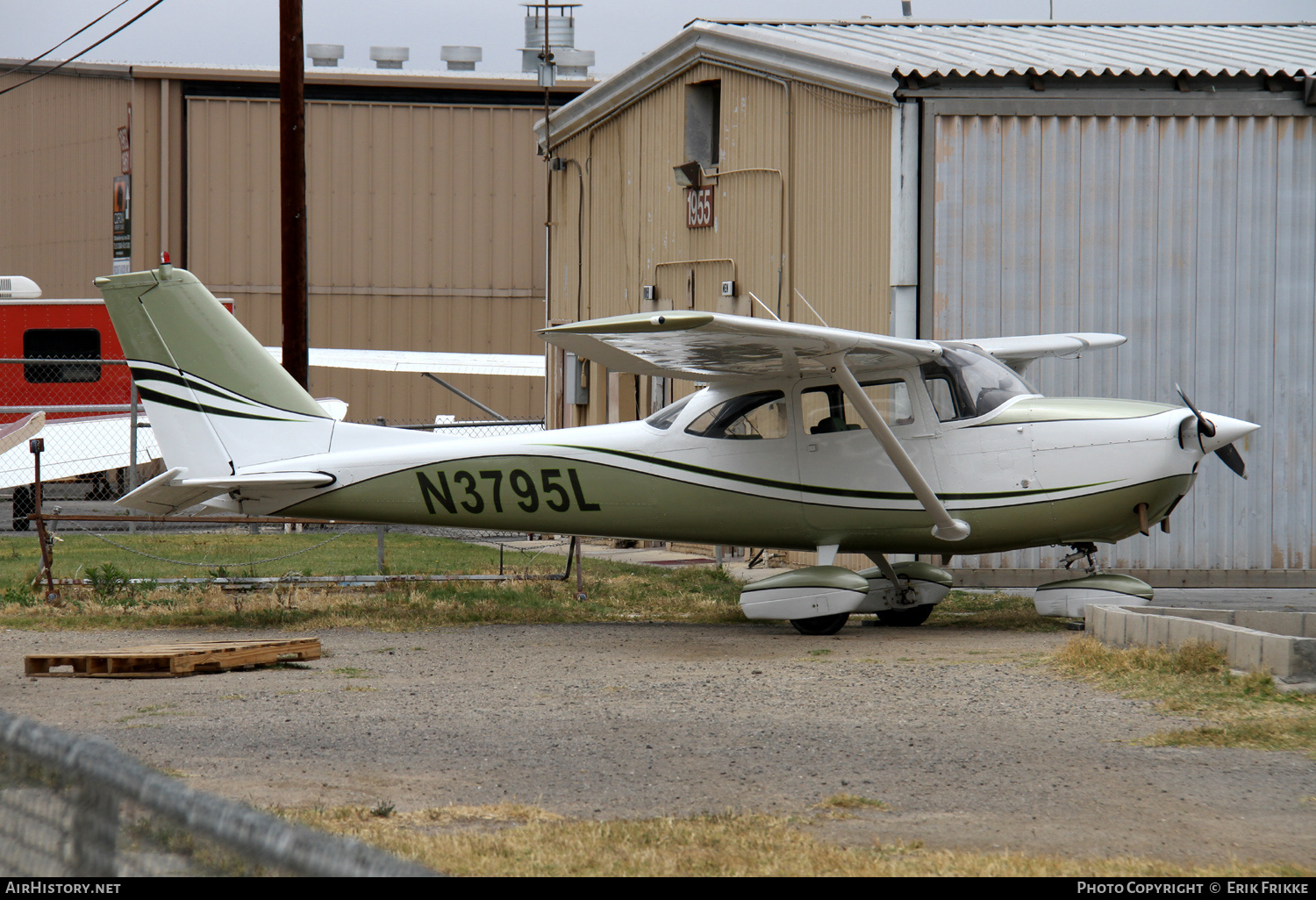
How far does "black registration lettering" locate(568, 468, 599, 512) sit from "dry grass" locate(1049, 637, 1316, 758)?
3870 mm

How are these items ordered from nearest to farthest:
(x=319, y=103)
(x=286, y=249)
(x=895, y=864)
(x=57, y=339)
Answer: (x=895, y=864), (x=286, y=249), (x=57, y=339), (x=319, y=103)

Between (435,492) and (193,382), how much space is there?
7.07 ft

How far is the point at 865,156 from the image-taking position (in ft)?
42.0

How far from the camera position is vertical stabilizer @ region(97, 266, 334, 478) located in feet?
34.7

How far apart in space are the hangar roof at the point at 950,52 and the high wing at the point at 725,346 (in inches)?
145

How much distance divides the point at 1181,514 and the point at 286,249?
30.5 ft

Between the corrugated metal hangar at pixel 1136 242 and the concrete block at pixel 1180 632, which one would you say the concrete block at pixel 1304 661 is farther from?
the corrugated metal hangar at pixel 1136 242

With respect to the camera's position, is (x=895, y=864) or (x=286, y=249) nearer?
(x=895, y=864)

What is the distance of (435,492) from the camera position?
10.5 m

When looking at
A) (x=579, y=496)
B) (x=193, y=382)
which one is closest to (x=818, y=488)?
(x=579, y=496)

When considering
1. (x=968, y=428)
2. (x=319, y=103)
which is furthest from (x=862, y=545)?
(x=319, y=103)

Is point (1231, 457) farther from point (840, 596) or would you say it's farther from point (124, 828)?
point (124, 828)

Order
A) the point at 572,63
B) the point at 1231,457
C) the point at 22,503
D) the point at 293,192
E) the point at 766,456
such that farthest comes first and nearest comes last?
the point at 572,63, the point at 22,503, the point at 293,192, the point at 766,456, the point at 1231,457

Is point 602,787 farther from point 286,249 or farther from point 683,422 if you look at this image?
point 286,249
